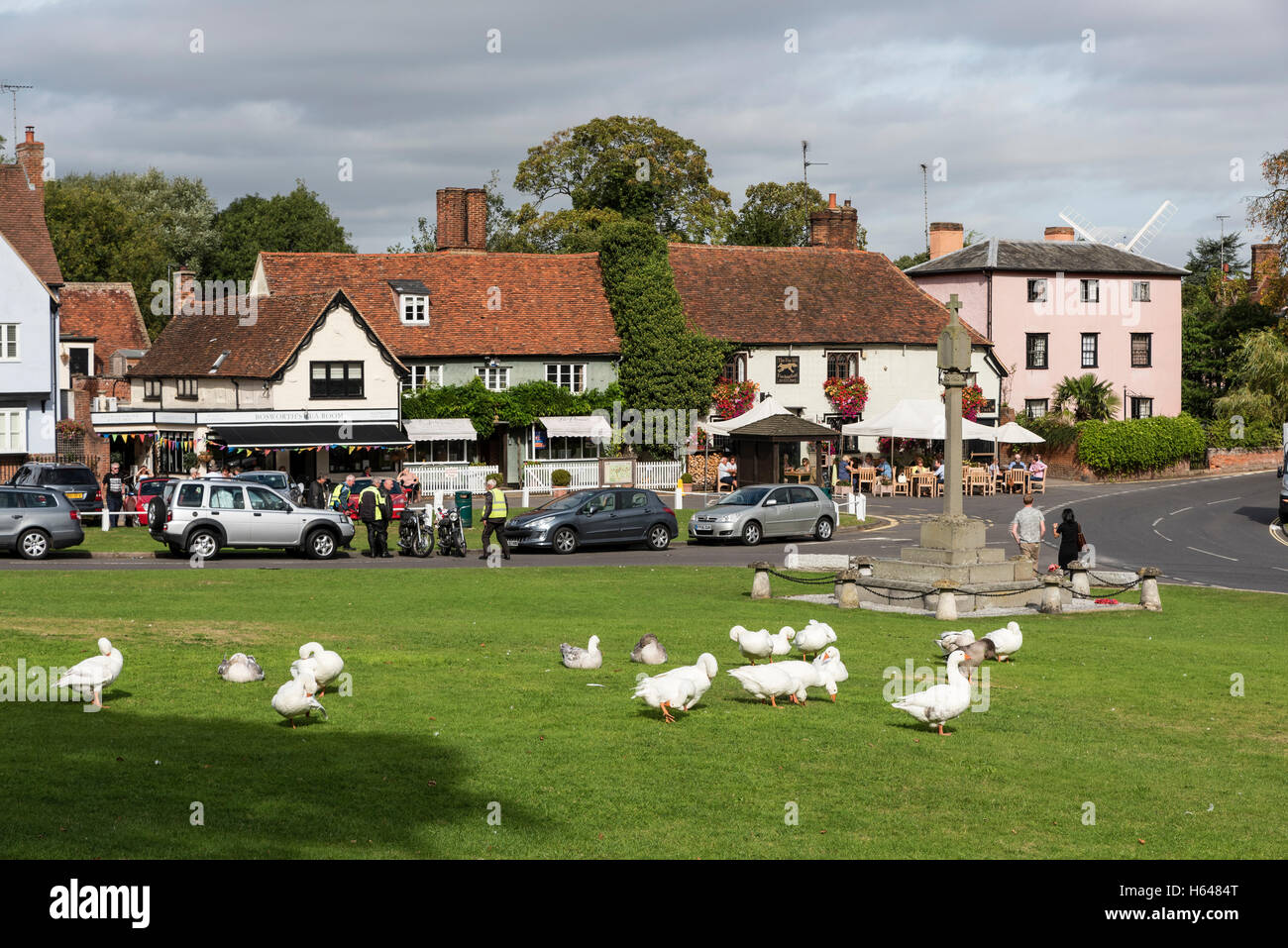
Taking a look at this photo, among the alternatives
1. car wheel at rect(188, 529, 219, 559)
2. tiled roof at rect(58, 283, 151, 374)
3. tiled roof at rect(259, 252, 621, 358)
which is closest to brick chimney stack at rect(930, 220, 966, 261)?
tiled roof at rect(259, 252, 621, 358)

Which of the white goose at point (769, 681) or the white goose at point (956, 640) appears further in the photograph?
the white goose at point (956, 640)

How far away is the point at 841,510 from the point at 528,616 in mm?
26319

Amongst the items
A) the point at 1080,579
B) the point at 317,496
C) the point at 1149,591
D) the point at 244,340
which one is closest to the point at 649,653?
the point at 1149,591

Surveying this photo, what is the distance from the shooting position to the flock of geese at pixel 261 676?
41.2ft

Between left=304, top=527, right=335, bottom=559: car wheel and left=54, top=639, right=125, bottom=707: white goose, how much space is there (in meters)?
19.6

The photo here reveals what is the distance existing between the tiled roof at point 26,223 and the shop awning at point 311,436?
35.1ft

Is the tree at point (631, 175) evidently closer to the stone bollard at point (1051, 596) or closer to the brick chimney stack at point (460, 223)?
the brick chimney stack at point (460, 223)

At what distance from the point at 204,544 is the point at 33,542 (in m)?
3.88

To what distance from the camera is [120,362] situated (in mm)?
67625

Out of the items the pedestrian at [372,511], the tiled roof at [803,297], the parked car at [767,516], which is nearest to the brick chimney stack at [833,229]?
the tiled roof at [803,297]

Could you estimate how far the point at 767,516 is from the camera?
3900cm

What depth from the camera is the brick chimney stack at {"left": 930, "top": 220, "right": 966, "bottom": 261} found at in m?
79.8

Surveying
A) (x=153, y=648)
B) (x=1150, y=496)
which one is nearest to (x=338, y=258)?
(x=1150, y=496)

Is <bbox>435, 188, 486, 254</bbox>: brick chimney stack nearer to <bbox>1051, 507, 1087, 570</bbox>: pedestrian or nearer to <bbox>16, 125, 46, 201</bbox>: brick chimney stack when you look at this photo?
<bbox>16, 125, 46, 201</bbox>: brick chimney stack
